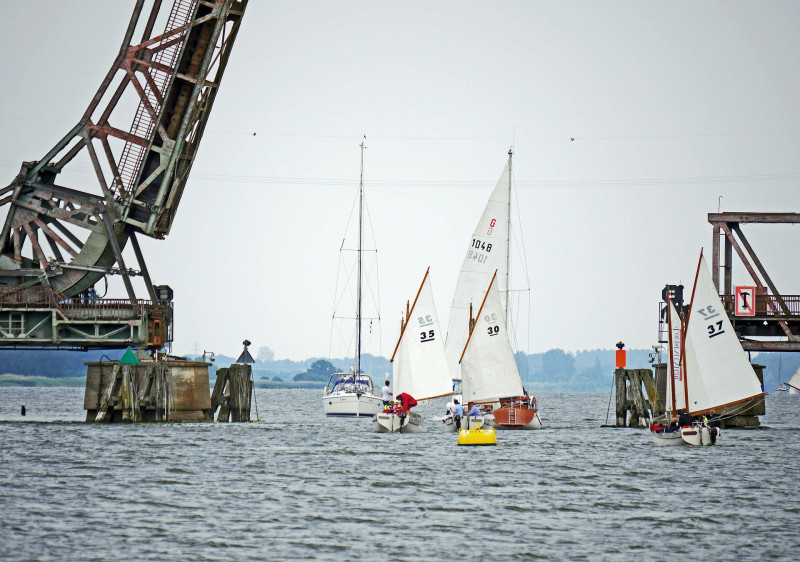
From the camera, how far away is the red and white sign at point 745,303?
60806 mm

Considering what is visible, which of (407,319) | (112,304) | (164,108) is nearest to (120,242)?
(112,304)

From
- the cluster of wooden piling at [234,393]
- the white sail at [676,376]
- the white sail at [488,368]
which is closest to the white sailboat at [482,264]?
the white sail at [488,368]

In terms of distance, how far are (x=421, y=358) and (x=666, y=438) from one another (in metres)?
11.8

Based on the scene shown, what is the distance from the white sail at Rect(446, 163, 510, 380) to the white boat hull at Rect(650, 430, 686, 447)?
19066mm

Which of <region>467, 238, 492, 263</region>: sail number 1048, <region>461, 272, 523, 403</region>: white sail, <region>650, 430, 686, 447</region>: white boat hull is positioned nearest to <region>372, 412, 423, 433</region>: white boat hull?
<region>461, 272, 523, 403</region>: white sail

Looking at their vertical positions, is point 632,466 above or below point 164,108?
below

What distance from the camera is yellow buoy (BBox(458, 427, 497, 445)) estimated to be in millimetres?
49859

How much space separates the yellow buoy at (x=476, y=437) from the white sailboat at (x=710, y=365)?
26.5 feet

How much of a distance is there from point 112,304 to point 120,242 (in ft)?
10.2

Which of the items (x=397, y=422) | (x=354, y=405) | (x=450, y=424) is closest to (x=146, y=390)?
(x=397, y=422)

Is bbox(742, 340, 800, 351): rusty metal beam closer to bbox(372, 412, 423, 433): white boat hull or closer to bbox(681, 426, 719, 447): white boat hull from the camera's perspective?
bbox(681, 426, 719, 447): white boat hull

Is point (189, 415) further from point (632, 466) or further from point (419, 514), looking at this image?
point (419, 514)

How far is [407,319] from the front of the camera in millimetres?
55125

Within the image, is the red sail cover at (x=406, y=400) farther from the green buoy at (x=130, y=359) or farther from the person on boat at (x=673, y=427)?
the green buoy at (x=130, y=359)
